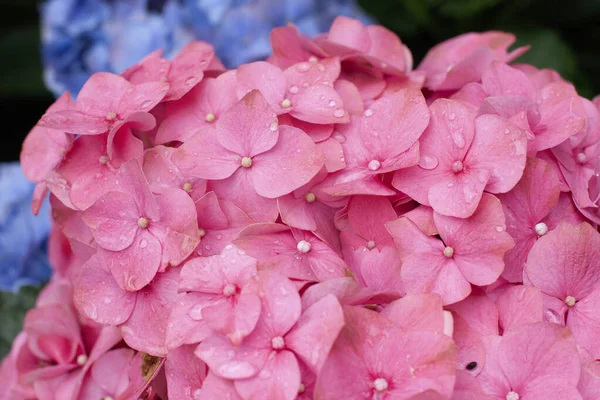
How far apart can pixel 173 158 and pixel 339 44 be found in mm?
214

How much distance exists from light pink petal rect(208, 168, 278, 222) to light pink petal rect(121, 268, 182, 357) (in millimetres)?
72

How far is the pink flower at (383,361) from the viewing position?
439mm

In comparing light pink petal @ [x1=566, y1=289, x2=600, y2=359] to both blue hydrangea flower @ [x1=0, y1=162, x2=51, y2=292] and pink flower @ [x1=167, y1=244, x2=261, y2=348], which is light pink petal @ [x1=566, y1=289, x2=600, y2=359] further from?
blue hydrangea flower @ [x1=0, y1=162, x2=51, y2=292]

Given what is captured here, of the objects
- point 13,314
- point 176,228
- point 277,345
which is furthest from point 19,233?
point 277,345

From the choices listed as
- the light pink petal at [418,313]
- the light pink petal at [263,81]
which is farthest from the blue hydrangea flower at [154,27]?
the light pink petal at [418,313]

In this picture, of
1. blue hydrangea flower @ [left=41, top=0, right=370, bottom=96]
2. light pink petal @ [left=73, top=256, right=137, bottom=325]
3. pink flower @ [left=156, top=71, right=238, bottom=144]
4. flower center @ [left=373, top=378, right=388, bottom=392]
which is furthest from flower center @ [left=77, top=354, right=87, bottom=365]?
blue hydrangea flower @ [left=41, top=0, right=370, bottom=96]

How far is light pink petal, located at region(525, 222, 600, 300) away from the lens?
20.0 inches

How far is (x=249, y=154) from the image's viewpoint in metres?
0.55

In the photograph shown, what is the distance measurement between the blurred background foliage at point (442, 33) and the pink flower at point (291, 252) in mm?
684

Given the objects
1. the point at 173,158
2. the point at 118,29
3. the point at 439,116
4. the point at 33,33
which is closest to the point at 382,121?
the point at 439,116

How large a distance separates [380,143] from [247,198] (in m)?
0.12

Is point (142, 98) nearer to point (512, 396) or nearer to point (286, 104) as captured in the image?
point (286, 104)

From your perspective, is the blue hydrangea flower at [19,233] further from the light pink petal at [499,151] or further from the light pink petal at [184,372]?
the light pink petal at [499,151]

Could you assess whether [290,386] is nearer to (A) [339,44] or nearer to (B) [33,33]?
(A) [339,44]
